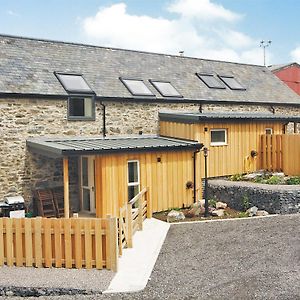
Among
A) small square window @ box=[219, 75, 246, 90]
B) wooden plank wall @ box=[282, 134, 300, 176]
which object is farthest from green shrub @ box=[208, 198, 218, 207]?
small square window @ box=[219, 75, 246, 90]

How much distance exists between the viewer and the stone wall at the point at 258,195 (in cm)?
1445

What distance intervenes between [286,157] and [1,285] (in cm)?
1466

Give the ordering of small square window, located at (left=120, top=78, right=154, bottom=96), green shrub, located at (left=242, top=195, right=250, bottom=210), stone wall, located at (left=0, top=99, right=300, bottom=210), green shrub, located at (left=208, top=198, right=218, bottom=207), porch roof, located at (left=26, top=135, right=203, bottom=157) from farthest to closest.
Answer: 1. small square window, located at (left=120, top=78, right=154, bottom=96)
2. green shrub, located at (left=208, top=198, right=218, bottom=207)
3. green shrub, located at (left=242, top=195, right=250, bottom=210)
4. stone wall, located at (left=0, top=99, right=300, bottom=210)
5. porch roof, located at (left=26, top=135, right=203, bottom=157)

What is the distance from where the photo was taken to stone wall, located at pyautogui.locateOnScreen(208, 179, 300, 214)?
47.4ft

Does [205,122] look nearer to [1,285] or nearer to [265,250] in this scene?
[265,250]

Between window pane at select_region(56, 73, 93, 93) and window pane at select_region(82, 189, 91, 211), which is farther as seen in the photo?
window pane at select_region(56, 73, 93, 93)

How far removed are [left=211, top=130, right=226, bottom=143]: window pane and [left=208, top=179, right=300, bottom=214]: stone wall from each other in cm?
217

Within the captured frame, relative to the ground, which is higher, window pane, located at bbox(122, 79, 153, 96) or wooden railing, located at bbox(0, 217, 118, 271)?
window pane, located at bbox(122, 79, 153, 96)

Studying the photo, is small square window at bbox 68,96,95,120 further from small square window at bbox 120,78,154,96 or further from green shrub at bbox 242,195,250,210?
green shrub at bbox 242,195,250,210

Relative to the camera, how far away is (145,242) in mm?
11031

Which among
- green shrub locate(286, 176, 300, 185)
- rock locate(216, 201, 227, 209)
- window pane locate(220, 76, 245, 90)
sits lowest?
rock locate(216, 201, 227, 209)

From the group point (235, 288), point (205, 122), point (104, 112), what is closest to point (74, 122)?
point (104, 112)

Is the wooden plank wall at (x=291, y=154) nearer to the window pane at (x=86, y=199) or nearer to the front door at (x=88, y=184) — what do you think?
the front door at (x=88, y=184)

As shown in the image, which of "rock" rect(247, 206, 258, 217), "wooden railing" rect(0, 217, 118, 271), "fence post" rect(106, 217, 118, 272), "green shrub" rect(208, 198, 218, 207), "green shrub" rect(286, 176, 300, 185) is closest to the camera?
"fence post" rect(106, 217, 118, 272)
